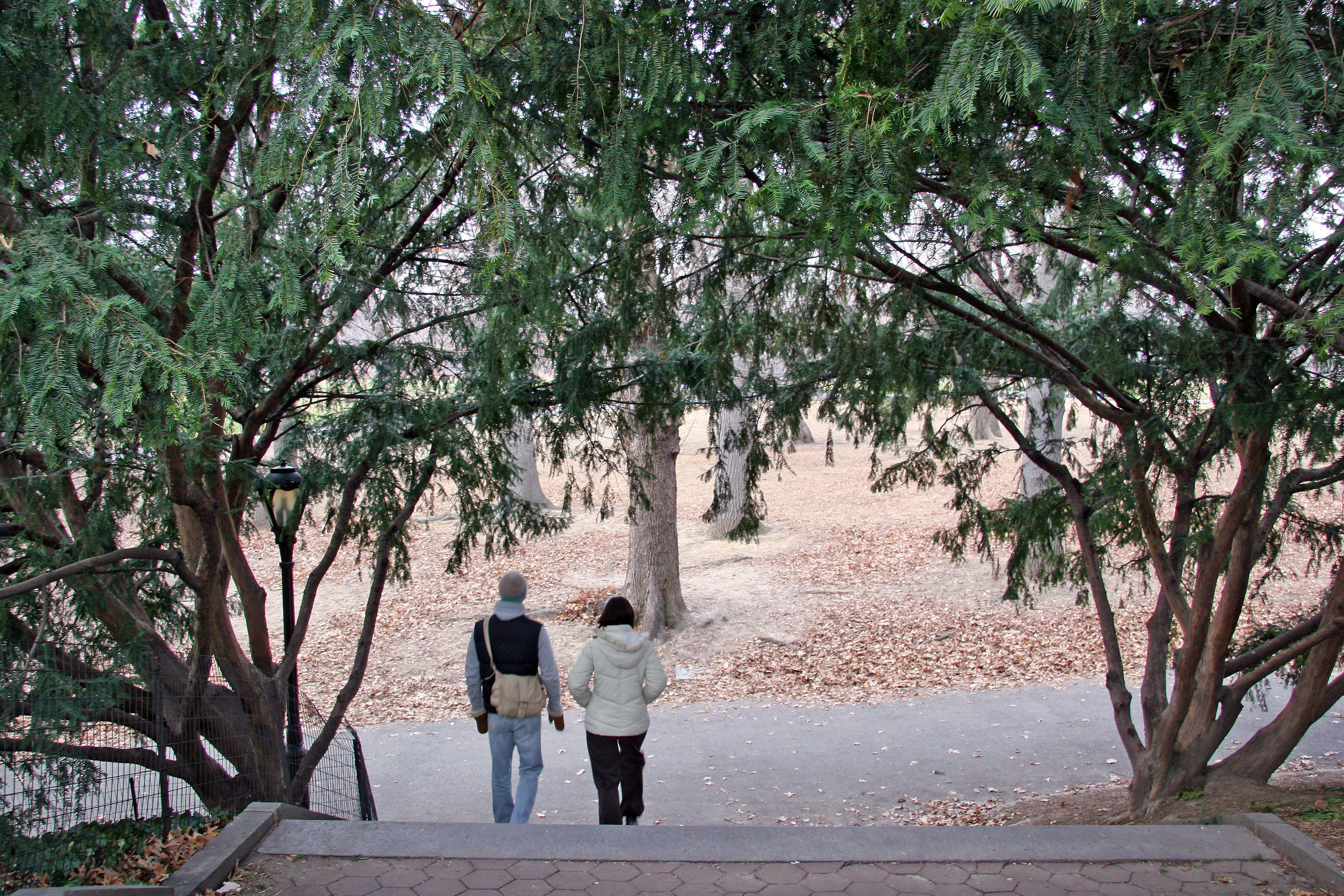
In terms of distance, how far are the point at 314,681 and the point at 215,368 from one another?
38.9 ft

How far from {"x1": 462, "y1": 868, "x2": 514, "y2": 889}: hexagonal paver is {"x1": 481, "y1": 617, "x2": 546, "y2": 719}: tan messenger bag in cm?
120

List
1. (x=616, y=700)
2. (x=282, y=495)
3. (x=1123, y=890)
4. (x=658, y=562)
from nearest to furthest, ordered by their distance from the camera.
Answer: (x=1123, y=890) < (x=616, y=700) < (x=282, y=495) < (x=658, y=562)

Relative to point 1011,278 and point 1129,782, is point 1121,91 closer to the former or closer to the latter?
point 1011,278

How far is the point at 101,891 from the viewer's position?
3680mm

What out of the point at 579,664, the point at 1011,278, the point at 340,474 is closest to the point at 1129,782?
the point at 1011,278

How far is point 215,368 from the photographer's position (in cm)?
329

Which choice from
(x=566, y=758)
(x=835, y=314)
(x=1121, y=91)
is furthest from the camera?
(x=566, y=758)

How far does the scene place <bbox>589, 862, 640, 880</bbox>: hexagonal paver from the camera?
4.32 m

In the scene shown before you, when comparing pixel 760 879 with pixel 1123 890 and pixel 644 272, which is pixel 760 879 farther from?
pixel 644 272

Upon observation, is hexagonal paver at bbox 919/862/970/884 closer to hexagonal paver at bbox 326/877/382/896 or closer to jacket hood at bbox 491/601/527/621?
hexagonal paver at bbox 326/877/382/896

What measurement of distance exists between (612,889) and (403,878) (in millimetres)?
1019

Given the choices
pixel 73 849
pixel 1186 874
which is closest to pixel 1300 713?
pixel 1186 874

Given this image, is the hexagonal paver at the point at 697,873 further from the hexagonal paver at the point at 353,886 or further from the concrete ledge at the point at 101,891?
the concrete ledge at the point at 101,891

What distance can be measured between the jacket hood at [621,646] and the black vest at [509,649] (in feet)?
1.42
